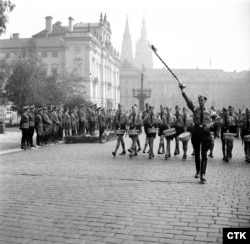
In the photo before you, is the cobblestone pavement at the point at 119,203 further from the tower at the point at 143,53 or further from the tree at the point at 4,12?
the tower at the point at 143,53

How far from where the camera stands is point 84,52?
6081 centimetres

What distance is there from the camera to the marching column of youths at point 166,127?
8.85 meters

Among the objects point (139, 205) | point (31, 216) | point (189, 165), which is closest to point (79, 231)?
point (31, 216)

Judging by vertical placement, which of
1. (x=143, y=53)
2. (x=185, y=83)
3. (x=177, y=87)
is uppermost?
(x=143, y=53)

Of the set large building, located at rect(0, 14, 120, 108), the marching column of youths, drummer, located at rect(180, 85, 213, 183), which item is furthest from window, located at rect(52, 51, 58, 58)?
drummer, located at rect(180, 85, 213, 183)

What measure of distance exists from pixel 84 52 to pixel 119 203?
56.3 metres

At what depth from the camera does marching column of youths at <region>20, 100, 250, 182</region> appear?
29.0ft

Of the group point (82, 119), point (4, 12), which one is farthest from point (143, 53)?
point (4, 12)

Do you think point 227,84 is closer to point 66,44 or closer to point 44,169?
point 66,44

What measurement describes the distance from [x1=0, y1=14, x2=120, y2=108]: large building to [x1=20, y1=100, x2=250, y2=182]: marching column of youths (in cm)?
3369

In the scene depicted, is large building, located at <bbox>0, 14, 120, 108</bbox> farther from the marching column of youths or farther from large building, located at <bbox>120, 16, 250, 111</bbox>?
large building, located at <bbox>120, 16, 250, 111</bbox>

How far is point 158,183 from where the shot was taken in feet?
27.1

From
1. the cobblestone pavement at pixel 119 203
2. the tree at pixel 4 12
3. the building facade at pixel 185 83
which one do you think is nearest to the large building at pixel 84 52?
the building facade at pixel 185 83

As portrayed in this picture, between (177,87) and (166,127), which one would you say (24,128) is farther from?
(177,87)
